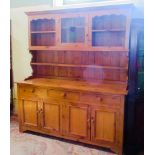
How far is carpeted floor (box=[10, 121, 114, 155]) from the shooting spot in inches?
106

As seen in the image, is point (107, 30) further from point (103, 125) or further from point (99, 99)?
point (103, 125)

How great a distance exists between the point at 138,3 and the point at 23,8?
188 cm

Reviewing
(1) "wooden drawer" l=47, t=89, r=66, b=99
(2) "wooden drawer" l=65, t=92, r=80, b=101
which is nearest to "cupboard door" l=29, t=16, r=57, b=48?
(1) "wooden drawer" l=47, t=89, r=66, b=99

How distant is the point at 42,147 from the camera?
2.82 m

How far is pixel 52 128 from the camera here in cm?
300

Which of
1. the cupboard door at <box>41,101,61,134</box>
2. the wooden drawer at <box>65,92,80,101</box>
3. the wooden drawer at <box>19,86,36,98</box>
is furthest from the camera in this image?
the wooden drawer at <box>19,86,36,98</box>

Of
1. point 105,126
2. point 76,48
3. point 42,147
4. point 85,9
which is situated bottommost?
point 42,147

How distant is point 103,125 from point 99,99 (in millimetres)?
334

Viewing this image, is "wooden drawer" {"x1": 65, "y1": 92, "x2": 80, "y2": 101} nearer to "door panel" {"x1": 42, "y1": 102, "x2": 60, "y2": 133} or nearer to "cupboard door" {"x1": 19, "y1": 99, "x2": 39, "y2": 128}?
"door panel" {"x1": 42, "y1": 102, "x2": 60, "y2": 133}

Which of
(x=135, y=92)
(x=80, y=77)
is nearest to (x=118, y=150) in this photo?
(x=135, y=92)

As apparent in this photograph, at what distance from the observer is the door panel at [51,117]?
9.62 ft

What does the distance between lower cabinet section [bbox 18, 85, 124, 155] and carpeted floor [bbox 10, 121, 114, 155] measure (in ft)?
0.32

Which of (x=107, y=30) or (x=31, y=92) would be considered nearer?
(x=107, y=30)
